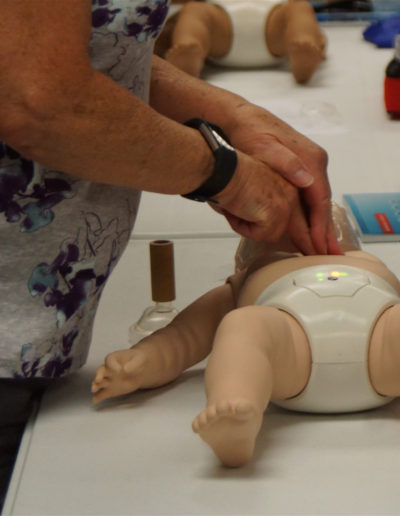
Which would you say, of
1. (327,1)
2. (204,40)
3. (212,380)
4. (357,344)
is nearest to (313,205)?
(357,344)

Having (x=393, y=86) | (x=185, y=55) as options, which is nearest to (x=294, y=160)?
(x=393, y=86)

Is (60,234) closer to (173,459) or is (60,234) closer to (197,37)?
(173,459)

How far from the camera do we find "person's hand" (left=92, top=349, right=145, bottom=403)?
958mm

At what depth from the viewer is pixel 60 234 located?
3.10ft

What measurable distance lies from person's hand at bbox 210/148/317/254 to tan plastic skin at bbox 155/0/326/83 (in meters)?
1.32

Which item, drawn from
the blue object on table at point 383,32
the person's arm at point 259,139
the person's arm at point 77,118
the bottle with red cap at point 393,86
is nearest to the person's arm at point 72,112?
the person's arm at point 77,118

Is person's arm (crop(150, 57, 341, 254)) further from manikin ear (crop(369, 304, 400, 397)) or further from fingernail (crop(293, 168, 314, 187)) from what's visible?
manikin ear (crop(369, 304, 400, 397))

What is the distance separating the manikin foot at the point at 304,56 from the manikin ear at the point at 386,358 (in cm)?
152

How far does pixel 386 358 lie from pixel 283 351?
0.11 meters

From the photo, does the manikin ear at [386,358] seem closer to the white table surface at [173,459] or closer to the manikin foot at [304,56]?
the white table surface at [173,459]

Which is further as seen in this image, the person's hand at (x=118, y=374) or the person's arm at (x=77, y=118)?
the person's hand at (x=118, y=374)

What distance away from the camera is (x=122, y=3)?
879 millimetres

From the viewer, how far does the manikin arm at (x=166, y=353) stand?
3.17 feet

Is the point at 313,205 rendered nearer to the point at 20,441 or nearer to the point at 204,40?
the point at 20,441
